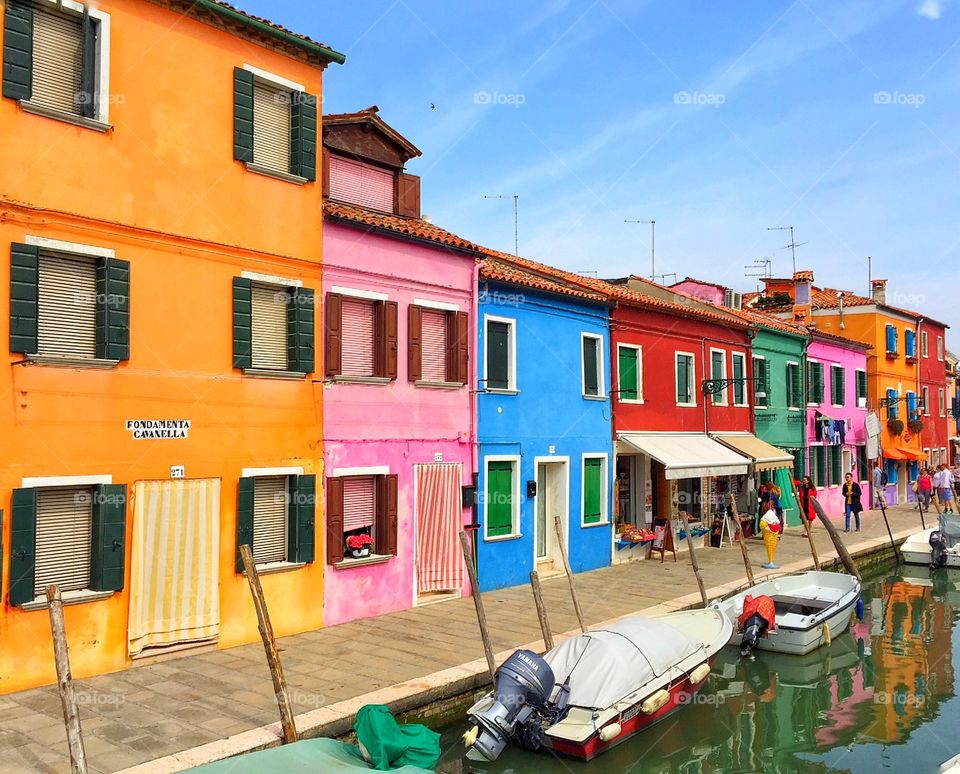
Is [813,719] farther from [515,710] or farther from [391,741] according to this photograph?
[391,741]

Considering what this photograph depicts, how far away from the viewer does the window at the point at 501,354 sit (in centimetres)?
1656

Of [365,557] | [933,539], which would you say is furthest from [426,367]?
[933,539]

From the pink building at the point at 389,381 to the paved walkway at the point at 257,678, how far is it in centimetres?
84

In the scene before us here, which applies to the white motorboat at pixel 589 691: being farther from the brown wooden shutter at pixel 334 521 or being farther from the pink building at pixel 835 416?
the pink building at pixel 835 416

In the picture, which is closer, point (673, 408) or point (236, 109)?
point (236, 109)

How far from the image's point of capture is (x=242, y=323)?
1213 centimetres

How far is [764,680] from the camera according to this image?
1349cm

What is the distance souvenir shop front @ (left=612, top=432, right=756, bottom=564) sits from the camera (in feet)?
64.7

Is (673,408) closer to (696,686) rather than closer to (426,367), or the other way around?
(426,367)

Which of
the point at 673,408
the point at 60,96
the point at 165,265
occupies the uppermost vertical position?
the point at 60,96

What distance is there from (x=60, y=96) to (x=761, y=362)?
21949 mm

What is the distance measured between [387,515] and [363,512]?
41 cm

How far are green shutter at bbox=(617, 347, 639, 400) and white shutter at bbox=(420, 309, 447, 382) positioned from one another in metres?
6.05

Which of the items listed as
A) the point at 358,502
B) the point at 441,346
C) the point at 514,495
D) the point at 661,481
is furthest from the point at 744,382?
the point at 358,502
